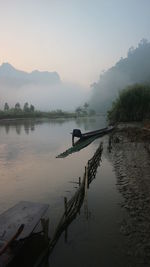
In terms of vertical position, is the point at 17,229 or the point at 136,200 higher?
the point at 17,229

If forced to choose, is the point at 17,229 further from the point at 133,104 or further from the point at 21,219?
the point at 133,104

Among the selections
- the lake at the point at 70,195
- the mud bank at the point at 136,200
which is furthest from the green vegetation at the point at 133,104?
the mud bank at the point at 136,200

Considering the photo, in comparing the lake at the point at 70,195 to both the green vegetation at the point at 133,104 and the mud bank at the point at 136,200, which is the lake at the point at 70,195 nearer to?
the mud bank at the point at 136,200

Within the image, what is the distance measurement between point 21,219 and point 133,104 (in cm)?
5285

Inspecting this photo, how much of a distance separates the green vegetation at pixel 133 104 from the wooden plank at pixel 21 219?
1938 inches

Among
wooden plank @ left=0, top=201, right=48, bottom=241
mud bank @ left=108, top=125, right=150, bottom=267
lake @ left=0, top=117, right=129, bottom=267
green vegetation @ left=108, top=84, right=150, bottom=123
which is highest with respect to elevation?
green vegetation @ left=108, top=84, right=150, bottom=123

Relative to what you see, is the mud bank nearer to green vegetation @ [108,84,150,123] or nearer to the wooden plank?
the wooden plank

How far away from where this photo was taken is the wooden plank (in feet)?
25.3

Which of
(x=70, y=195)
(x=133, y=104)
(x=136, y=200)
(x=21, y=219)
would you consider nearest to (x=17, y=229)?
(x=21, y=219)

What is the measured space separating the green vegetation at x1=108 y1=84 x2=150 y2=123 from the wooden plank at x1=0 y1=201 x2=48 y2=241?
161ft

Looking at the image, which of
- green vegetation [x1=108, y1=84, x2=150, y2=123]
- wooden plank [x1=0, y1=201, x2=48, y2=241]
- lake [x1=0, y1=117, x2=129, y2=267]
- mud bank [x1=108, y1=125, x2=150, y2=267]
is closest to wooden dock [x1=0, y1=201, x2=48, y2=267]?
wooden plank [x1=0, y1=201, x2=48, y2=241]

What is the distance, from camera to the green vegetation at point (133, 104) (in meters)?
56.1

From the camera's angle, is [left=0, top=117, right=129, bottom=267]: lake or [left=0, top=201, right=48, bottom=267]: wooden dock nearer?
[left=0, top=201, right=48, bottom=267]: wooden dock

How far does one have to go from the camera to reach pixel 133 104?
57.3 m
